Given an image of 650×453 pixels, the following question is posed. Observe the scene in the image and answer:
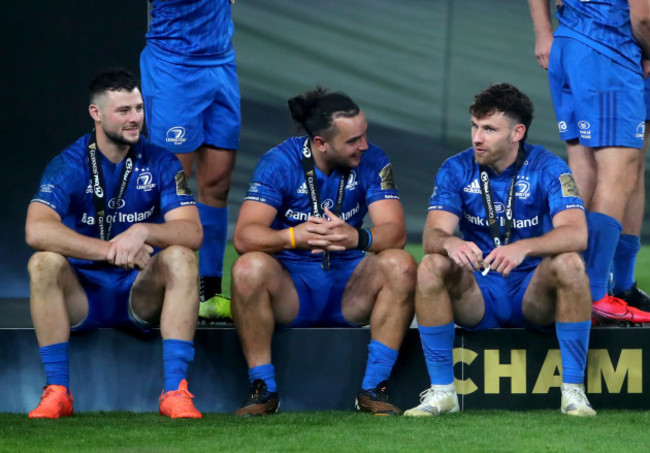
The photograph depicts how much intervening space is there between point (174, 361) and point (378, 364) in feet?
2.40

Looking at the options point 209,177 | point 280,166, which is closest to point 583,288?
point 280,166

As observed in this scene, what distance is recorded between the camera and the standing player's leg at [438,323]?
409cm

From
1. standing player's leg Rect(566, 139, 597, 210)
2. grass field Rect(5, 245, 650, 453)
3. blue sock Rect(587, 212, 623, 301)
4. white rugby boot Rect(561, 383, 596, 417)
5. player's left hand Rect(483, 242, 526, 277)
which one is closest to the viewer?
grass field Rect(5, 245, 650, 453)

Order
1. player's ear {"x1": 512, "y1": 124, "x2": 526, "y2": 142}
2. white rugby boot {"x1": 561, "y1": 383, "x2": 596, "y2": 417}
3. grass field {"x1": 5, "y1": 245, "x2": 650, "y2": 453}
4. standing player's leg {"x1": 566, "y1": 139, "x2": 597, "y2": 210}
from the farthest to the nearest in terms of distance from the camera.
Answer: standing player's leg {"x1": 566, "y1": 139, "x2": 597, "y2": 210} < player's ear {"x1": 512, "y1": 124, "x2": 526, "y2": 142} < white rugby boot {"x1": 561, "y1": 383, "x2": 596, "y2": 417} < grass field {"x1": 5, "y1": 245, "x2": 650, "y2": 453}

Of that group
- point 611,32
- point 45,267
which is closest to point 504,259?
point 611,32

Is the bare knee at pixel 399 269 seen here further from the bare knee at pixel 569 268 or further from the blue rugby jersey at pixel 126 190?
the blue rugby jersey at pixel 126 190

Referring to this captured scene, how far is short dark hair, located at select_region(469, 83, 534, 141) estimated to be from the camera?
14.0ft

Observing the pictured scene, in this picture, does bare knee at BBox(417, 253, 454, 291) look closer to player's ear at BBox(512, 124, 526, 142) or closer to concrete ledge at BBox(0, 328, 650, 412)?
concrete ledge at BBox(0, 328, 650, 412)

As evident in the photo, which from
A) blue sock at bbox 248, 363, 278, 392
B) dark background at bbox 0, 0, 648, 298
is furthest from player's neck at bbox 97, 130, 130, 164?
dark background at bbox 0, 0, 648, 298

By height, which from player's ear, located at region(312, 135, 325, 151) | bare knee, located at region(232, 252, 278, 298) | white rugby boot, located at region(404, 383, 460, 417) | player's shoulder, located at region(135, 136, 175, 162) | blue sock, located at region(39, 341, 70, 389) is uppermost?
player's ear, located at region(312, 135, 325, 151)

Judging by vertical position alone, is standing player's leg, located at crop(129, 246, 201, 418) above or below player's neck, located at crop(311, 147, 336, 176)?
below

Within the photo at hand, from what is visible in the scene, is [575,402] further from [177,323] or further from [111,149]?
[111,149]

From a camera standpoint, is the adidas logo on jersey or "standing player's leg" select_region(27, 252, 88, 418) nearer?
"standing player's leg" select_region(27, 252, 88, 418)

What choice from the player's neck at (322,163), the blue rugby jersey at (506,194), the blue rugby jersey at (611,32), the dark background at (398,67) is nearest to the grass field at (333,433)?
the blue rugby jersey at (506,194)
